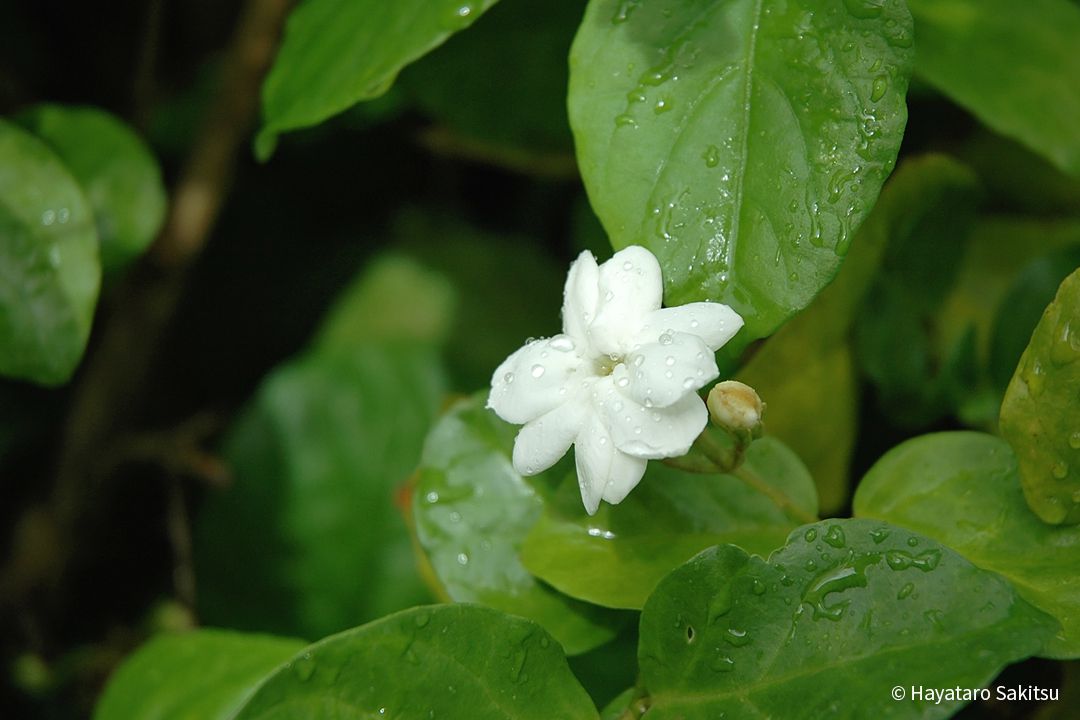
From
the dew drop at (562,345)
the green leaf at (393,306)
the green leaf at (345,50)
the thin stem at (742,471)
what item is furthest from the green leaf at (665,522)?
the green leaf at (393,306)

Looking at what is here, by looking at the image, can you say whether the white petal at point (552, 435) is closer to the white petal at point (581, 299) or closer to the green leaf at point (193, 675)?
the white petal at point (581, 299)

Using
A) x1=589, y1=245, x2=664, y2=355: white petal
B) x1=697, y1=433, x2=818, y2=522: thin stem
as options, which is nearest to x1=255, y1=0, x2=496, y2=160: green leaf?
x1=589, y1=245, x2=664, y2=355: white petal

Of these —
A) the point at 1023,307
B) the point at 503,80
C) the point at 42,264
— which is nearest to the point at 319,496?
the point at 42,264

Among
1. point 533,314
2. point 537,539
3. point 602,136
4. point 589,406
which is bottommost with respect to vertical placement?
point 533,314

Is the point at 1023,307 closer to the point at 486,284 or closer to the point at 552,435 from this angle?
the point at 552,435

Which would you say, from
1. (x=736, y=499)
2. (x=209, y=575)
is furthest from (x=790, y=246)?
(x=209, y=575)

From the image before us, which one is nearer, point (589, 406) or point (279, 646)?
point (589, 406)

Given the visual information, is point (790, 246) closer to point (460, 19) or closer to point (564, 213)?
point (460, 19)
